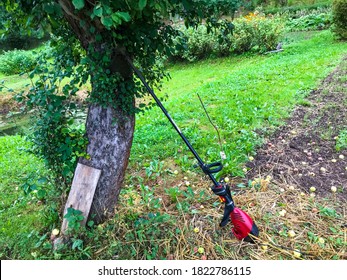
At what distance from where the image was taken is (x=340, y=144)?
119 inches

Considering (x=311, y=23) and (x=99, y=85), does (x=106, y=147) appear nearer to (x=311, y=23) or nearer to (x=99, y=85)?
(x=99, y=85)

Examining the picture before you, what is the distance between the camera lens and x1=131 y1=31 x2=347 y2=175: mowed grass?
3164 millimetres

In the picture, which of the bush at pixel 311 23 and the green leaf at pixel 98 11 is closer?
the green leaf at pixel 98 11

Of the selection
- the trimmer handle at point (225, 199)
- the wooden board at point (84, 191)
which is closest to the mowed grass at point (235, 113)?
the trimmer handle at point (225, 199)

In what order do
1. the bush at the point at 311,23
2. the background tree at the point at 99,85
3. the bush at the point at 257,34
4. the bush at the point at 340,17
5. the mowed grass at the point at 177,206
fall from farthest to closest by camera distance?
1. the bush at the point at 311,23
2. the bush at the point at 257,34
3. the bush at the point at 340,17
4. the mowed grass at the point at 177,206
5. the background tree at the point at 99,85

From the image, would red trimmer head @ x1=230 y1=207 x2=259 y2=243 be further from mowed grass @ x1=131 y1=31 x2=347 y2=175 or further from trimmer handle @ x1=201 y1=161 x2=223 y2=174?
mowed grass @ x1=131 y1=31 x2=347 y2=175

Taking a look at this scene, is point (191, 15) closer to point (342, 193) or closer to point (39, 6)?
point (39, 6)

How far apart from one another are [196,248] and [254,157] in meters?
1.33

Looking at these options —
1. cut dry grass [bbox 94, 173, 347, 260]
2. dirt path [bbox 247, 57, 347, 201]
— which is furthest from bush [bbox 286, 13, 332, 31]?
cut dry grass [bbox 94, 173, 347, 260]

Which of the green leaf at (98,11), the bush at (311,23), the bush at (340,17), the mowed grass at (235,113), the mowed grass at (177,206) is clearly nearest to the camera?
the green leaf at (98,11)

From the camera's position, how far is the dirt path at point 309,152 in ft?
8.37

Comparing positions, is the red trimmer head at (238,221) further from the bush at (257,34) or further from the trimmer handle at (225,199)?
the bush at (257,34)

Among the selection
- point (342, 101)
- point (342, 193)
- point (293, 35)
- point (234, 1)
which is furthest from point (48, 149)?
point (293, 35)

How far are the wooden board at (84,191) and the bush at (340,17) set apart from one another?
981 cm
